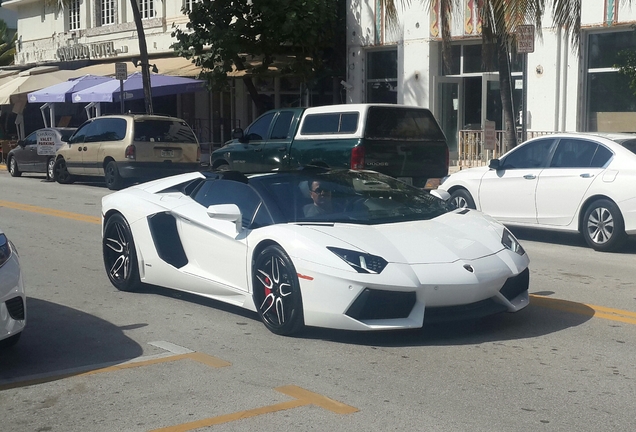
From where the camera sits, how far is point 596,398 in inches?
218

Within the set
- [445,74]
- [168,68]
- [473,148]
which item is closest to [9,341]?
[473,148]

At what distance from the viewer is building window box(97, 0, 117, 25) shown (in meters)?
39.5

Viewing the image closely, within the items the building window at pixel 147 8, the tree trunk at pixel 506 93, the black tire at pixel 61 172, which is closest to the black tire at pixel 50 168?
the black tire at pixel 61 172

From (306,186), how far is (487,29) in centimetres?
1074

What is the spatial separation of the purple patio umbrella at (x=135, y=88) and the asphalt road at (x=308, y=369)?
19.2 meters

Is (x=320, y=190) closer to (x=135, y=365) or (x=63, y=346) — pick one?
(x=135, y=365)

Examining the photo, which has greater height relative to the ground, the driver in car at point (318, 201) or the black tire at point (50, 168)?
the driver in car at point (318, 201)

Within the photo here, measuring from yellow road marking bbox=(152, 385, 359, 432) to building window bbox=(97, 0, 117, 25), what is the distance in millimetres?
35902

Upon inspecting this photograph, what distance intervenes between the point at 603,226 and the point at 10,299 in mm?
8053

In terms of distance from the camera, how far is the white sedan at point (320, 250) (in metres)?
6.63

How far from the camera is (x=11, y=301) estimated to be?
20.7 ft

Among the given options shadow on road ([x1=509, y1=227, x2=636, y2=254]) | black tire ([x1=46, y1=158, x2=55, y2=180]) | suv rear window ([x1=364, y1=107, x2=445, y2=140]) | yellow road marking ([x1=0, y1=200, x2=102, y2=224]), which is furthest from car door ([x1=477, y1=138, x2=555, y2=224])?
black tire ([x1=46, y1=158, x2=55, y2=180])

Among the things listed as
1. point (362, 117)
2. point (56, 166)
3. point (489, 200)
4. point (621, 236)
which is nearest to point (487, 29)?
point (362, 117)

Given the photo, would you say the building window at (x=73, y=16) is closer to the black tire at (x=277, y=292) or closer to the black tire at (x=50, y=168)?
the black tire at (x=50, y=168)
